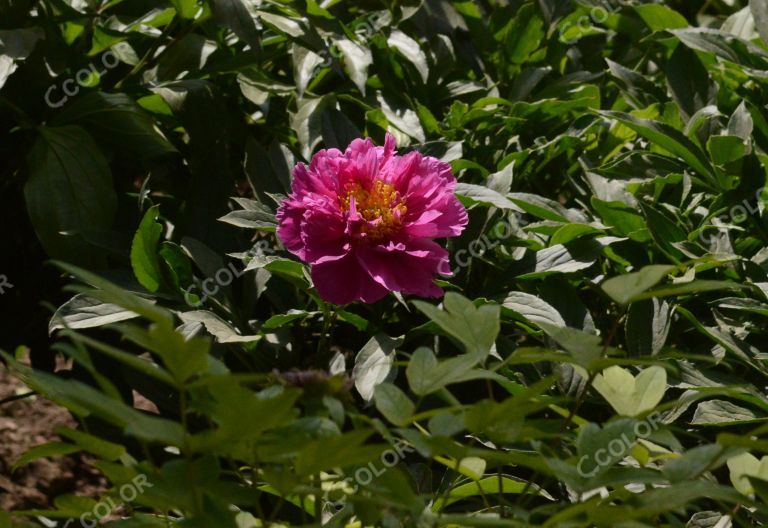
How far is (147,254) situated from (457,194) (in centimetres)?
51

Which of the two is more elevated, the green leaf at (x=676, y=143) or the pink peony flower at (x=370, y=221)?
the pink peony flower at (x=370, y=221)

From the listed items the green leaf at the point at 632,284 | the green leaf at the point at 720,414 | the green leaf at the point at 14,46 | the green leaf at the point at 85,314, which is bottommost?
the green leaf at the point at 720,414

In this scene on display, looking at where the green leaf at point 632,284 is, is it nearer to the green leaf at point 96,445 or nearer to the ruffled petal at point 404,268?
the green leaf at point 96,445

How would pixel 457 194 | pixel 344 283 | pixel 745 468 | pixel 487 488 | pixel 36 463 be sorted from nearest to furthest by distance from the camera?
pixel 745 468, pixel 487 488, pixel 344 283, pixel 457 194, pixel 36 463

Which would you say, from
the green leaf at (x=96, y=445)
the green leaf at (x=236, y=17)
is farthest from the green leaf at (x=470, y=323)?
the green leaf at (x=236, y=17)

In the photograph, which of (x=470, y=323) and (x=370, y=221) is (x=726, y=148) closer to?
(x=370, y=221)

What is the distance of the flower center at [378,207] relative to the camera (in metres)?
1.38

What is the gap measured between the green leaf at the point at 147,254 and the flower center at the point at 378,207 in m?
0.32

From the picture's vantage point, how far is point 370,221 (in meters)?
Result: 1.38

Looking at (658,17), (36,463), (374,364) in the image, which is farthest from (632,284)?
(36,463)

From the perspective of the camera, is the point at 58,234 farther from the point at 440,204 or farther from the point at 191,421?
the point at 440,204

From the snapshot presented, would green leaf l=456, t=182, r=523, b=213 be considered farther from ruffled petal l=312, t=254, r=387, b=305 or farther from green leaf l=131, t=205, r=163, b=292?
green leaf l=131, t=205, r=163, b=292

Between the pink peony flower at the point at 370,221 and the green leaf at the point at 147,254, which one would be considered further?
the green leaf at the point at 147,254

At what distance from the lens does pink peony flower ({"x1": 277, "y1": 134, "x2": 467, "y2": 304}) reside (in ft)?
4.47
